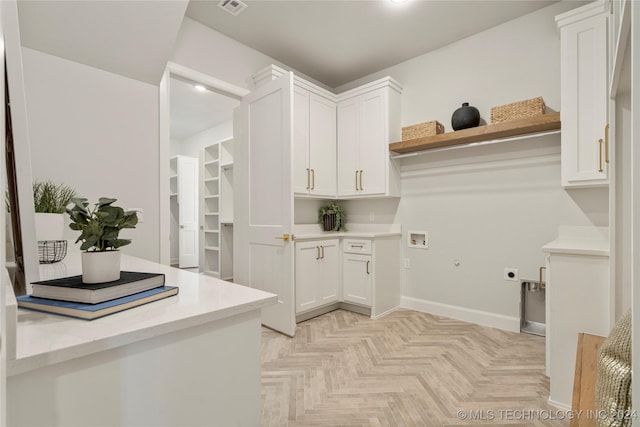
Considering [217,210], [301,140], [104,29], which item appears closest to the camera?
[104,29]

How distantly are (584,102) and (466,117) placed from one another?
2.79ft

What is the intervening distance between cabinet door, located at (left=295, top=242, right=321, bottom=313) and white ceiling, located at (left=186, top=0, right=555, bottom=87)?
6.67 ft

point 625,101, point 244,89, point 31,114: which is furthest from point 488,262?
point 31,114

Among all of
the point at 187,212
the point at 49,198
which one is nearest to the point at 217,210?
the point at 187,212

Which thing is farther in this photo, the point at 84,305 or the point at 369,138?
the point at 369,138

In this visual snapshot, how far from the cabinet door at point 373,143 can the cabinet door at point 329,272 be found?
710 mm

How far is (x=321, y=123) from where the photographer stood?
11.2ft

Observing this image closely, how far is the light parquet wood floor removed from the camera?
1611 mm

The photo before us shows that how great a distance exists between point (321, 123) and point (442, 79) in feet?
4.35

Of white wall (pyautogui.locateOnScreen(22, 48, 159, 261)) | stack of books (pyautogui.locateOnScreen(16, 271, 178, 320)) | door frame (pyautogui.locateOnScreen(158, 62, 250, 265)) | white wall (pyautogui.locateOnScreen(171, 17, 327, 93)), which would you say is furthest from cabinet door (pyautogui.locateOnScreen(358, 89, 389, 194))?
stack of books (pyautogui.locateOnScreen(16, 271, 178, 320))

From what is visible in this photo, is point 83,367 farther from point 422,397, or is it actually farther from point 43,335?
point 422,397

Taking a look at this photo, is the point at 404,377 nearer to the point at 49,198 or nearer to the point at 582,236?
the point at 582,236

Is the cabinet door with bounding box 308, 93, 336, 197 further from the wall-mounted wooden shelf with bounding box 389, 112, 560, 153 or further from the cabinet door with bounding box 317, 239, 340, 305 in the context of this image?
the wall-mounted wooden shelf with bounding box 389, 112, 560, 153

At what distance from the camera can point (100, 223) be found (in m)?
0.76
